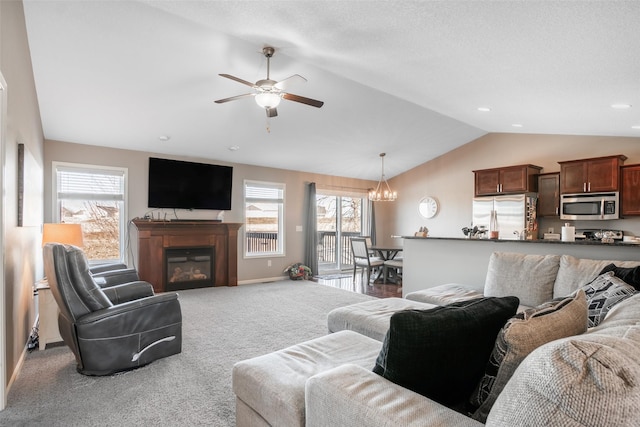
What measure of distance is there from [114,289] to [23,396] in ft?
3.91

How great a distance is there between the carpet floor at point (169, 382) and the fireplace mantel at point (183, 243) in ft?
5.42

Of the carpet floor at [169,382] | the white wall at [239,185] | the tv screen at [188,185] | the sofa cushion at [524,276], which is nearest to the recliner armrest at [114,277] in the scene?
the carpet floor at [169,382]

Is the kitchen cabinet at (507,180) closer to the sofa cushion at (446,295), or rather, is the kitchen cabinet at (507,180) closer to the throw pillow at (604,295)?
the sofa cushion at (446,295)

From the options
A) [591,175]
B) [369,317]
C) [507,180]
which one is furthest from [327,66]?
[591,175]

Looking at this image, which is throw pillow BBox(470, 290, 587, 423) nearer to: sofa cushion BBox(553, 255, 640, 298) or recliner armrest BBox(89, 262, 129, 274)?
sofa cushion BBox(553, 255, 640, 298)

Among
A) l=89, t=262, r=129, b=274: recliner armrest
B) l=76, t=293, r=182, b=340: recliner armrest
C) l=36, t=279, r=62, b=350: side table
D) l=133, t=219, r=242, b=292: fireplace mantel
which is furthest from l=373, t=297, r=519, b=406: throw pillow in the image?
l=133, t=219, r=242, b=292: fireplace mantel

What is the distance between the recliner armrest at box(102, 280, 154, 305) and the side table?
0.47 metres

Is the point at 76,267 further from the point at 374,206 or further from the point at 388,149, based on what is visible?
the point at 374,206

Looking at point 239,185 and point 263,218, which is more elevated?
point 239,185

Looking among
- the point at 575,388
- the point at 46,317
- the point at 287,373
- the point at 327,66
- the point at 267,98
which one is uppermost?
the point at 327,66

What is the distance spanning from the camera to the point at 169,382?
256 cm

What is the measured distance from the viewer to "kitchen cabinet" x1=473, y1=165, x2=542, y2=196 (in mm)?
6082

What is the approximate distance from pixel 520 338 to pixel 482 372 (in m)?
0.29

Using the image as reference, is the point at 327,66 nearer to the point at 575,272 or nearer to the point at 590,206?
the point at 575,272
